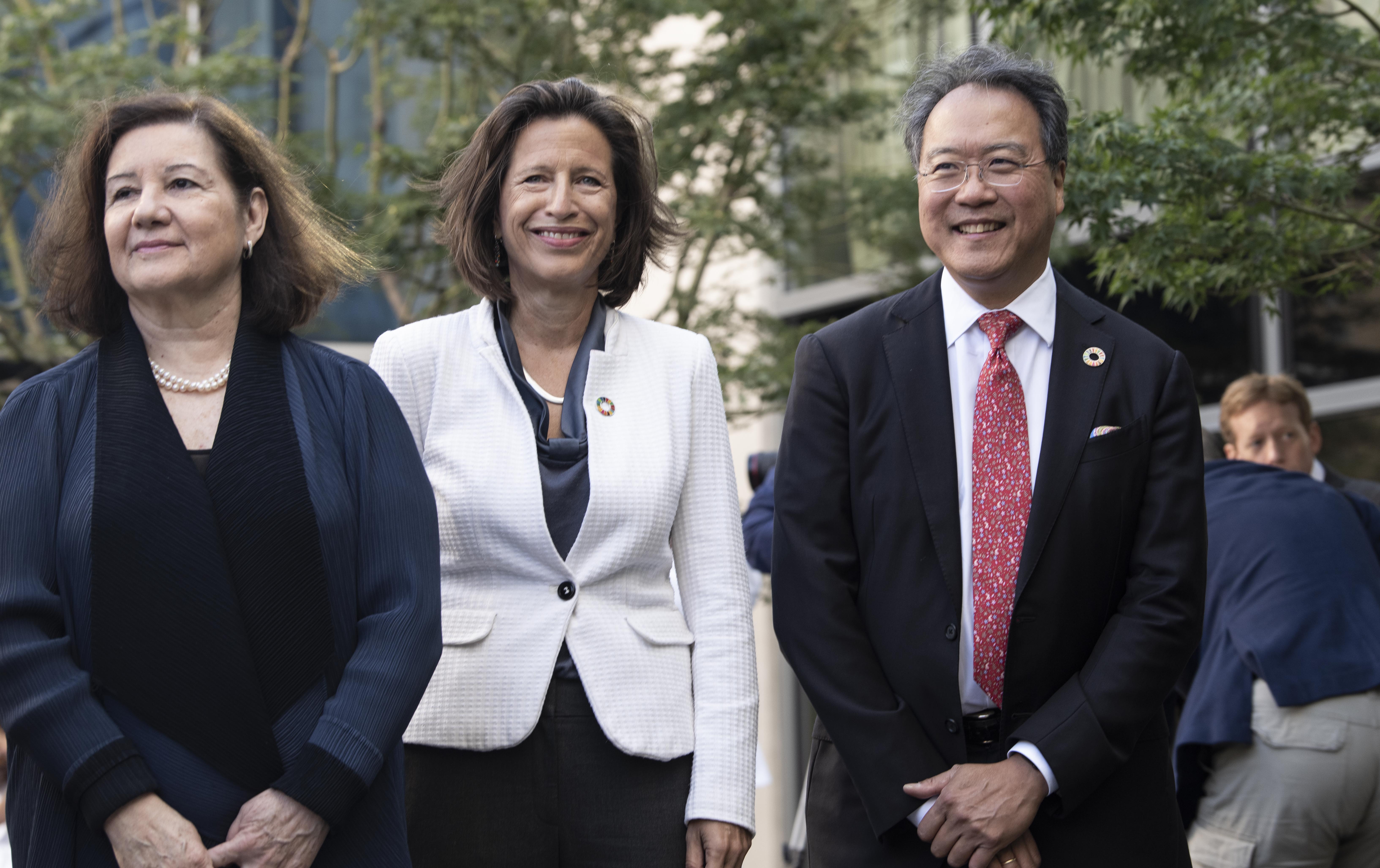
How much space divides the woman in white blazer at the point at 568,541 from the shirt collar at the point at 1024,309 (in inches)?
19.6

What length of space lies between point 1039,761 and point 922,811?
22cm

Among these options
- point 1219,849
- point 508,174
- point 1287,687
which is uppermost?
point 508,174

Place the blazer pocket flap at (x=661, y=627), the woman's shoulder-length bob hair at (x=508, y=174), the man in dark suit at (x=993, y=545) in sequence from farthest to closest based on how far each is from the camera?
the woman's shoulder-length bob hair at (x=508, y=174) → the blazer pocket flap at (x=661, y=627) → the man in dark suit at (x=993, y=545)

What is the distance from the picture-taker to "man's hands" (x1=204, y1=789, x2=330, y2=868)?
210 centimetres

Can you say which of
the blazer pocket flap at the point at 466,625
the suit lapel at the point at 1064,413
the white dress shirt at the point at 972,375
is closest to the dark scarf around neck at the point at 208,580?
the blazer pocket flap at the point at 466,625

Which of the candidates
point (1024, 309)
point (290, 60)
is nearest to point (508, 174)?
point (1024, 309)

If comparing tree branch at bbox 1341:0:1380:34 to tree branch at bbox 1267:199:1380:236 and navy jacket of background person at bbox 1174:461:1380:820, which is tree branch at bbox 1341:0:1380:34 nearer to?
tree branch at bbox 1267:199:1380:236

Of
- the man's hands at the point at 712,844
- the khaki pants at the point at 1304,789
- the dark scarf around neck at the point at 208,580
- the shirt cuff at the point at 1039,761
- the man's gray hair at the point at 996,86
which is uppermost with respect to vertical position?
the man's gray hair at the point at 996,86

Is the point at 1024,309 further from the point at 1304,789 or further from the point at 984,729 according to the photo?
the point at 1304,789

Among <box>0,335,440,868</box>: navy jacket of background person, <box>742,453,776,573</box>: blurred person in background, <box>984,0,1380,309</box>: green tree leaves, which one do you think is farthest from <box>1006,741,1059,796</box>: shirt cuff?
<box>742,453,776,573</box>: blurred person in background

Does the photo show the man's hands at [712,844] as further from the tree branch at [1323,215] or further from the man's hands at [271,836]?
the tree branch at [1323,215]

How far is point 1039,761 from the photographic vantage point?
2.44 metres

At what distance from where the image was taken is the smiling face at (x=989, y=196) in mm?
2672

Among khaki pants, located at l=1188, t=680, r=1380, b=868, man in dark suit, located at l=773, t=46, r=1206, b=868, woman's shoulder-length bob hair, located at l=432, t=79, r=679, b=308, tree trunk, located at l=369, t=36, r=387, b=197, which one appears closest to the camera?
man in dark suit, located at l=773, t=46, r=1206, b=868
